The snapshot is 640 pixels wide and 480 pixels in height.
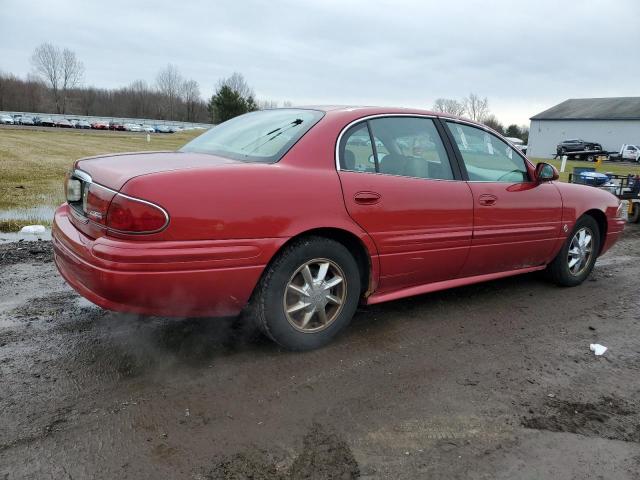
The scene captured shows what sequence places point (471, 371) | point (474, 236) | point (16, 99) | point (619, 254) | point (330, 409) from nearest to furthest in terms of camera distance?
point (330, 409) < point (471, 371) < point (474, 236) < point (619, 254) < point (16, 99)

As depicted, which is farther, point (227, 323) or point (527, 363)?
point (227, 323)

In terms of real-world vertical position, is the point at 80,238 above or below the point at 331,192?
below

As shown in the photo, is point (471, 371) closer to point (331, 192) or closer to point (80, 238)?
point (331, 192)

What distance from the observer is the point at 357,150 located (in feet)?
11.3

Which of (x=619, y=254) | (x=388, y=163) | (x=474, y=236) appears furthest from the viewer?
(x=619, y=254)

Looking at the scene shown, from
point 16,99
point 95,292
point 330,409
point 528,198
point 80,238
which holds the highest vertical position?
point 16,99

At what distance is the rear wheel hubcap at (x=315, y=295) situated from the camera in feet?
10.6

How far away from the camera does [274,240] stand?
299cm


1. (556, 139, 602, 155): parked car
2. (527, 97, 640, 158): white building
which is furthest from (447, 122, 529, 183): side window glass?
(527, 97, 640, 158): white building

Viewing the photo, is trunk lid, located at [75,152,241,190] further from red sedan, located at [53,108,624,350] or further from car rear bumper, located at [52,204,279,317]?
car rear bumper, located at [52,204,279,317]

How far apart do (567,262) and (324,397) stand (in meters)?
3.23

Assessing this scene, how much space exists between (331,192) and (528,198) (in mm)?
2066

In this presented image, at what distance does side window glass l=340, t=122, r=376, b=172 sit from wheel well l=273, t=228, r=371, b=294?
42 centimetres

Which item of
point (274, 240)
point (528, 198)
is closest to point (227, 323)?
point (274, 240)
